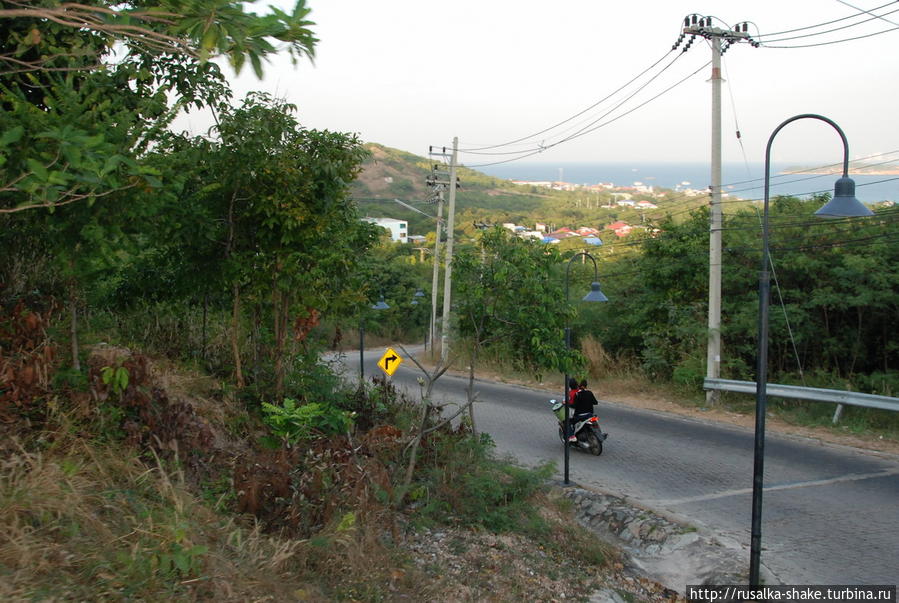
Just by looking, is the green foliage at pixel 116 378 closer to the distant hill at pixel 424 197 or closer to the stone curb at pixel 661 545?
the stone curb at pixel 661 545

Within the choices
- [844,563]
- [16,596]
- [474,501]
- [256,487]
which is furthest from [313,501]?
[844,563]

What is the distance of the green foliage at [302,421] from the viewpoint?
772 cm

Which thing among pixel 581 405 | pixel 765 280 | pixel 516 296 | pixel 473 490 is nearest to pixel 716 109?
pixel 581 405

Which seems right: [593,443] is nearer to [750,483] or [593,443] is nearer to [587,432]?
[587,432]

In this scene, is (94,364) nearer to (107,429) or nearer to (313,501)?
(107,429)

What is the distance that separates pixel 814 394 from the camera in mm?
15070

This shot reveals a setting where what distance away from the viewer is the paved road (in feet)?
26.1

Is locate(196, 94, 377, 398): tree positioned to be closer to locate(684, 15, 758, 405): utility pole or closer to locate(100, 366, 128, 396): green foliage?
locate(100, 366, 128, 396): green foliage

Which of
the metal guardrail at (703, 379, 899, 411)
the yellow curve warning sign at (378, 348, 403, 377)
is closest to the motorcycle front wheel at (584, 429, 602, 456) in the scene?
the yellow curve warning sign at (378, 348, 403, 377)

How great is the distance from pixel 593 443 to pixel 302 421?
676 cm

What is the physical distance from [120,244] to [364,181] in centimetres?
9162

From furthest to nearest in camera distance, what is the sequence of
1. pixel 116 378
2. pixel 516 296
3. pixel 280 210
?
1. pixel 516 296
2. pixel 280 210
3. pixel 116 378

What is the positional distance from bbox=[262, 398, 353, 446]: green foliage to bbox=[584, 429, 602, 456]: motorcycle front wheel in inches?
232

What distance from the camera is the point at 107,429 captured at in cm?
641
